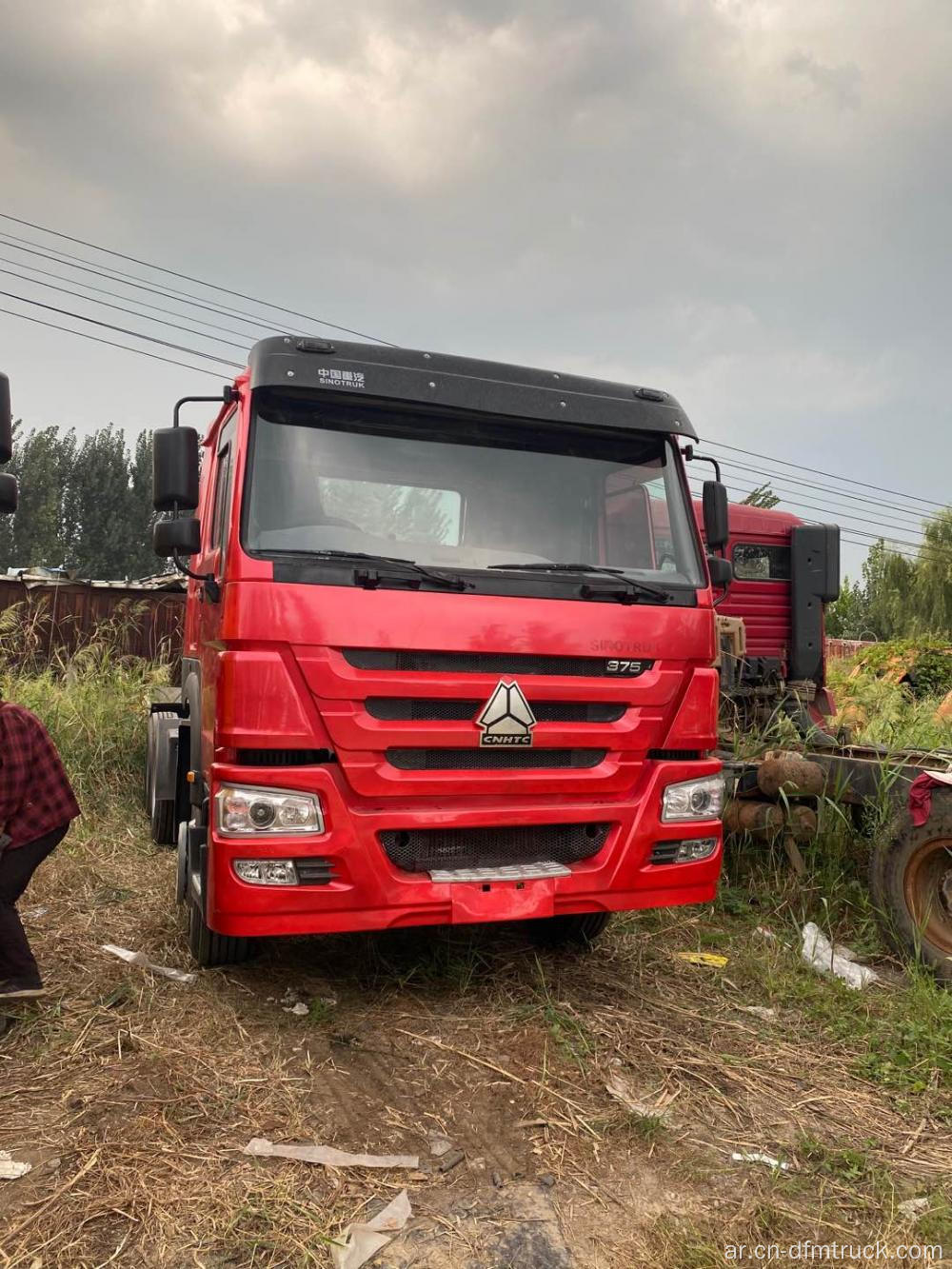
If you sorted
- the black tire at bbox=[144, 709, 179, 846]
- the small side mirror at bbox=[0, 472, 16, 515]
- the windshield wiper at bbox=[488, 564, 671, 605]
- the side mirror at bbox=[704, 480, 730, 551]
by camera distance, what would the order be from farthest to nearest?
1. the black tire at bbox=[144, 709, 179, 846]
2. the side mirror at bbox=[704, 480, 730, 551]
3. the small side mirror at bbox=[0, 472, 16, 515]
4. the windshield wiper at bbox=[488, 564, 671, 605]

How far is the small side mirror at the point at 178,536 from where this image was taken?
3.91 m

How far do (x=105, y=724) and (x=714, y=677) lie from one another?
5.77 metres

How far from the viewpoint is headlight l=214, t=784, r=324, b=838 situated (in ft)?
Result: 11.1

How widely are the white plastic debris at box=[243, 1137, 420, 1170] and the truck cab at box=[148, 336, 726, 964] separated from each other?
0.75 metres

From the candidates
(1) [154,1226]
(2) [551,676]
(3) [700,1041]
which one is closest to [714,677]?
(2) [551,676]

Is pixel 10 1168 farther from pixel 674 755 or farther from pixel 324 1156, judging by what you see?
pixel 674 755

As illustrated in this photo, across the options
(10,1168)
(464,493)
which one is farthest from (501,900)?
(10,1168)

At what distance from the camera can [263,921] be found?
3402 millimetres

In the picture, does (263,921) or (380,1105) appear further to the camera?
Result: (263,921)

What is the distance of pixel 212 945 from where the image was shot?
13.4ft

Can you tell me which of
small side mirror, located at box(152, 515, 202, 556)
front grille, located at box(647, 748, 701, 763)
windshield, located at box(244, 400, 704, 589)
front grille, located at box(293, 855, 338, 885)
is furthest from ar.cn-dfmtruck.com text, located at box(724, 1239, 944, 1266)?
small side mirror, located at box(152, 515, 202, 556)

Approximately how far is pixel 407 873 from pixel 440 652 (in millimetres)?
852

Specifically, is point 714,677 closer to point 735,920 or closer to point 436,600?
point 436,600

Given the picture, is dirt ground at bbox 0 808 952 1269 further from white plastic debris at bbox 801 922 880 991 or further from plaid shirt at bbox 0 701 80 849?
plaid shirt at bbox 0 701 80 849
